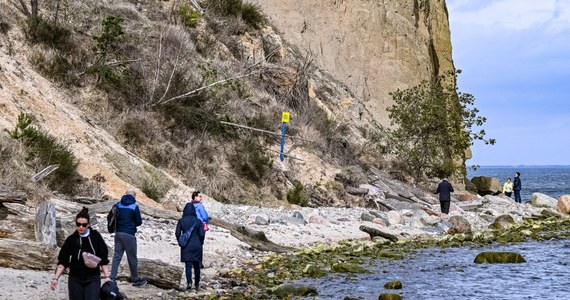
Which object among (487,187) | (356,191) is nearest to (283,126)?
(356,191)

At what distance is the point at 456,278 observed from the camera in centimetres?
1423

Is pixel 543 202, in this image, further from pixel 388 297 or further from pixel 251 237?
pixel 388 297

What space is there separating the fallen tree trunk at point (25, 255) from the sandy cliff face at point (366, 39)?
29.8m

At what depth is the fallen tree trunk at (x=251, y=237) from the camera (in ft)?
49.6

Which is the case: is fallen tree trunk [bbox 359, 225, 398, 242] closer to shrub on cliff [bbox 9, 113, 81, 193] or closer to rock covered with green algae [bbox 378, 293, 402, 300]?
rock covered with green algae [bbox 378, 293, 402, 300]

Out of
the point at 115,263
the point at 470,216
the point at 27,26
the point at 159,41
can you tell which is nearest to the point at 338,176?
the point at 470,216

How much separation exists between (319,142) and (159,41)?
22.8 feet

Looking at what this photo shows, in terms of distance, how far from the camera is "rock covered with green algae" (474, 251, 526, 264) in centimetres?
1634

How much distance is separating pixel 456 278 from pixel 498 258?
106 inches

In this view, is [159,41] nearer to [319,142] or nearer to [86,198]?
[319,142]

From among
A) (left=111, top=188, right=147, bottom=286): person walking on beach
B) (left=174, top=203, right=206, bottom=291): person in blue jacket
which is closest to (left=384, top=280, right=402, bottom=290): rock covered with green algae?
(left=174, top=203, right=206, bottom=291): person in blue jacket

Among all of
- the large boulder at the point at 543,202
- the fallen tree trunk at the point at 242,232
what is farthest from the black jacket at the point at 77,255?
the large boulder at the point at 543,202

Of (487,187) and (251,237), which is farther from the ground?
(487,187)

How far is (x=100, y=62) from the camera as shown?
21969mm
